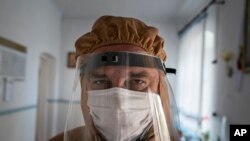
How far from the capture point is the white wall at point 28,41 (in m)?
1.53

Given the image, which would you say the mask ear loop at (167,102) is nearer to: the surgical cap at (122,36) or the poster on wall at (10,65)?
the surgical cap at (122,36)

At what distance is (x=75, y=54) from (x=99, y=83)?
0.12m

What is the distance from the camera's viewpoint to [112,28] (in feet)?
2.14

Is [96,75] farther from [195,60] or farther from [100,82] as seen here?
[195,60]

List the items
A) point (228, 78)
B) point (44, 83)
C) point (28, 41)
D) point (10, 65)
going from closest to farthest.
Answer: point (228, 78), point (10, 65), point (28, 41), point (44, 83)

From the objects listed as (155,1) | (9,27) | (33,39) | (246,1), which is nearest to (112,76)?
(155,1)

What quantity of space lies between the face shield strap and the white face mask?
0.21 feet

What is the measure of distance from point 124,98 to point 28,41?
149 cm

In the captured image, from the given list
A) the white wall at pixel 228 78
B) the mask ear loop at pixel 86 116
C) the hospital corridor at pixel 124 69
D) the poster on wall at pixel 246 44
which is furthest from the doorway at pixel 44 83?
the mask ear loop at pixel 86 116

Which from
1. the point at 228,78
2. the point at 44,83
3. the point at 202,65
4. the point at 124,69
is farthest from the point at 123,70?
the point at 44,83

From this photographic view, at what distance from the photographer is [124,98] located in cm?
63

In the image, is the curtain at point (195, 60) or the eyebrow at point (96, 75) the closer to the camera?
the eyebrow at point (96, 75)

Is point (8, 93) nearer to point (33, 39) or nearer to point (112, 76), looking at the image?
point (33, 39)

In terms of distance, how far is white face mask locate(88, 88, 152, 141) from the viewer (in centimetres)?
63
